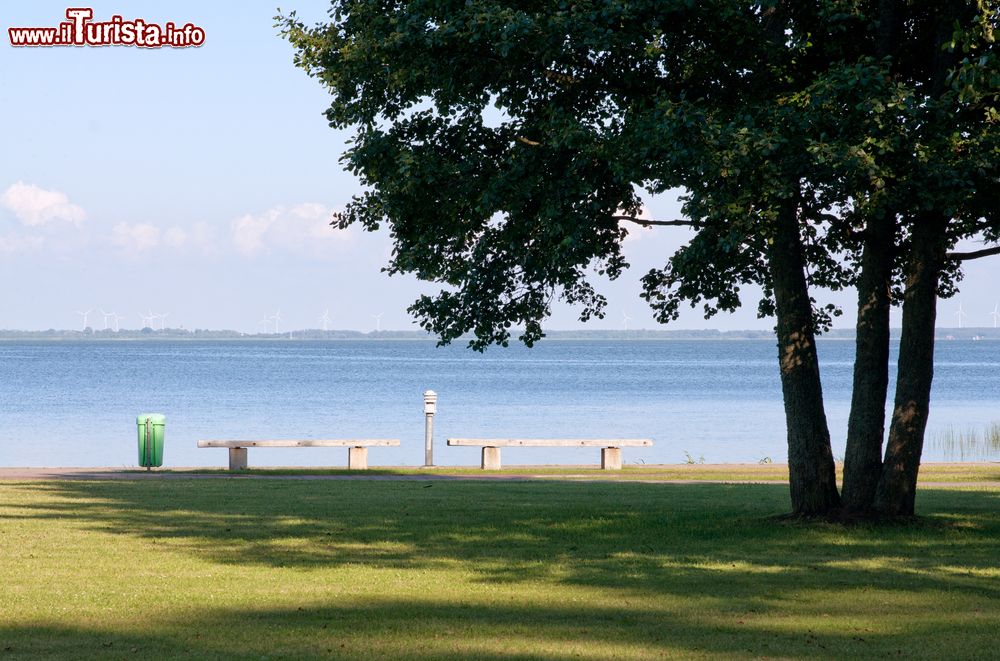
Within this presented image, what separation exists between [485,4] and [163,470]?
15.1m

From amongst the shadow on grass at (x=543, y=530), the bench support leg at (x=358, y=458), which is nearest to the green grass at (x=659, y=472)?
the bench support leg at (x=358, y=458)

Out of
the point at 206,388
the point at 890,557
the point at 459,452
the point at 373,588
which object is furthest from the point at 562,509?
the point at 206,388

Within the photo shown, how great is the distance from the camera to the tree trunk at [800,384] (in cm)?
1655

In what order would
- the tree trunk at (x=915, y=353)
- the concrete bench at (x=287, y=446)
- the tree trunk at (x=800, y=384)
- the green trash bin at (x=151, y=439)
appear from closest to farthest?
the tree trunk at (x=915, y=353) → the tree trunk at (x=800, y=384) → the green trash bin at (x=151, y=439) → the concrete bench at (x=287, y=446)

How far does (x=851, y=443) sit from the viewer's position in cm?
1661

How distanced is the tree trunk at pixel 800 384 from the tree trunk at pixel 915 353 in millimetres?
798

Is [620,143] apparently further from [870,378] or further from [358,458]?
[358,458]

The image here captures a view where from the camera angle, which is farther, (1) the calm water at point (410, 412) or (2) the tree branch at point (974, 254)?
(1) the calm water at point (410, 412)

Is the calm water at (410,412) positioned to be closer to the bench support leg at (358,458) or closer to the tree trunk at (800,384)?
the bench support leg at (358,458)

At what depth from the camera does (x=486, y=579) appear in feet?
41.3

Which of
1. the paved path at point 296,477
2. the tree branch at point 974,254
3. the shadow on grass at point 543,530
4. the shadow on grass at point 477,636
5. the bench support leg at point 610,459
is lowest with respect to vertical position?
the shadow on grass at point 477,636

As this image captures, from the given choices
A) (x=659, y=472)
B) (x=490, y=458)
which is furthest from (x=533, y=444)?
(x=659, y=472)

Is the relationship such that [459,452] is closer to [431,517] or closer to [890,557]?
[431,517]

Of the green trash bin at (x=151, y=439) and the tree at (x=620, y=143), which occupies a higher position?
the tree at (x=620, y=143)
